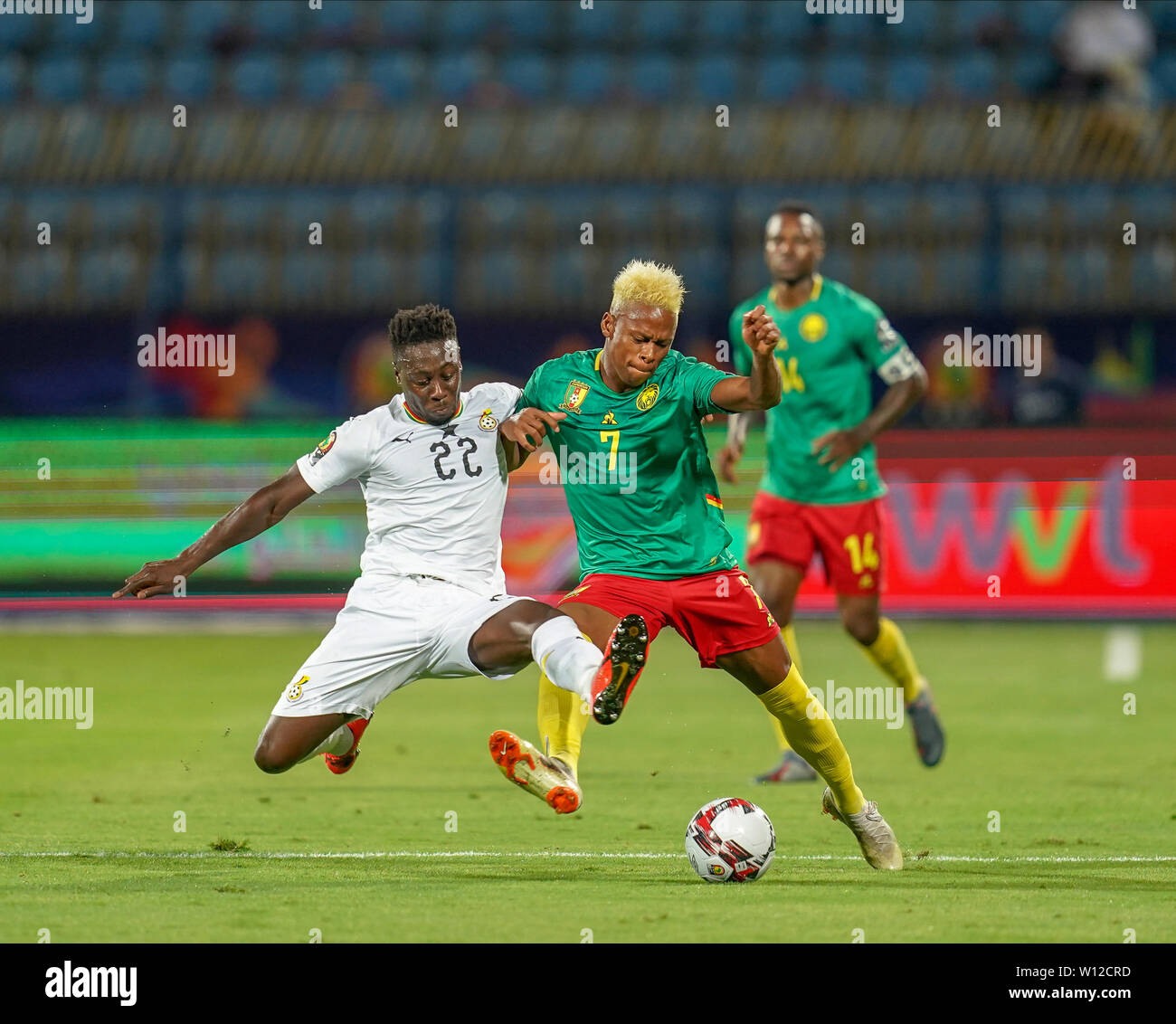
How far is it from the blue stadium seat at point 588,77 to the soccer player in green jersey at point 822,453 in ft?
32.0

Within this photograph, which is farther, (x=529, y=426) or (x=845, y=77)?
(x=845, y=77)

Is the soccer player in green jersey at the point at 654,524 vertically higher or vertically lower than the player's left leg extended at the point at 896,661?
higher

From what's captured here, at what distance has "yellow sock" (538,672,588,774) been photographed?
6.41 metres

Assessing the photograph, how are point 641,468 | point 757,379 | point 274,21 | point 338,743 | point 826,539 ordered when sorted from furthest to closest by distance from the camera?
point 274,21, point 826,539, point 338,743, point 641,468, point 757,379

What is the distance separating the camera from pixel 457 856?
649 centimetres

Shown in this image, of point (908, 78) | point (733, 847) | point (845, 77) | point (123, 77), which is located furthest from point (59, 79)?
point (733, 847)

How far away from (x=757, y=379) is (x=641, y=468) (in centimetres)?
67

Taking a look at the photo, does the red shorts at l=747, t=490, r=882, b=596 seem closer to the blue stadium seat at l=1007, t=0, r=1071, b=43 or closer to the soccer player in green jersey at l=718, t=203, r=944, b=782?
the soccer player in green jersey at l=718, t=203, r=944, b=782

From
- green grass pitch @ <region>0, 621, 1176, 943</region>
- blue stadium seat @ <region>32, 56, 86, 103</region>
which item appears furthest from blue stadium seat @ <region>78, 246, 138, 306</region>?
green grass pitch @ <region>0, 621, 1176, 943</region>

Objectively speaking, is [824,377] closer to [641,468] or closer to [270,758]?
[641,468]

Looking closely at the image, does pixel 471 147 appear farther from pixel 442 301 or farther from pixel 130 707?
pixel 130 707

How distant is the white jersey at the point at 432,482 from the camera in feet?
21.2

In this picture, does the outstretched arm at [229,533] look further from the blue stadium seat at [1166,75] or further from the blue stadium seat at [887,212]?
the blue stadium seat at [1166,75]

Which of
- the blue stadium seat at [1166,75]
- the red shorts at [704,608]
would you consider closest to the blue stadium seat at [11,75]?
the blue stadium seat at [1166,75]
